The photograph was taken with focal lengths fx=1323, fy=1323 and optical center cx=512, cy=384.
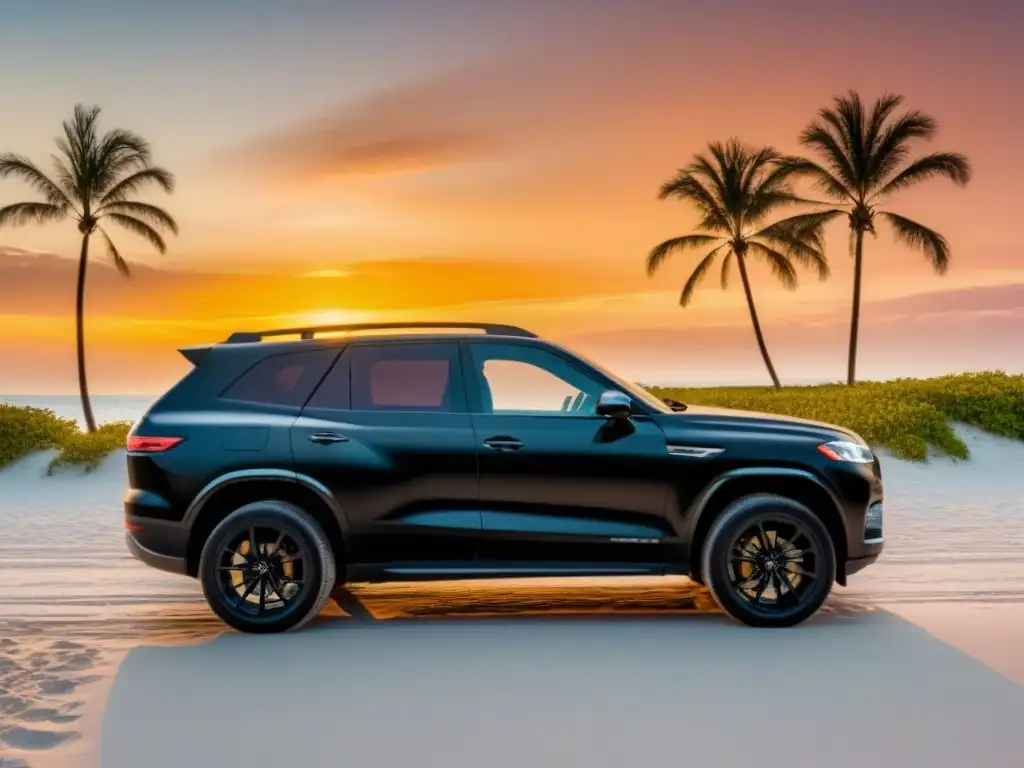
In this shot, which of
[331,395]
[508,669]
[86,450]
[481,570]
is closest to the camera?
[508,669]

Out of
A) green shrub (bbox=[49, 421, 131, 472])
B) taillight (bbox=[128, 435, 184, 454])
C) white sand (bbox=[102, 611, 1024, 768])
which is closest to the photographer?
Result: white sand (bbox=[102, 611, 1024, 768])

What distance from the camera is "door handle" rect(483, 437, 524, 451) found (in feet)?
27.2

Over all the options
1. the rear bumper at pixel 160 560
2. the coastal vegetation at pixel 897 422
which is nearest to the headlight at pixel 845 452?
the rear bumper at pixel 160 560

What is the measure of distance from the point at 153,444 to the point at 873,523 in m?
4.63

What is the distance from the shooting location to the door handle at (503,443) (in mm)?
8289

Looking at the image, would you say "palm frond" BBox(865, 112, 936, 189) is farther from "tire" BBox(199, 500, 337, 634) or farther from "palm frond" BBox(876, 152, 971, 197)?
"tire" BBox(199, 500, 337, 634)

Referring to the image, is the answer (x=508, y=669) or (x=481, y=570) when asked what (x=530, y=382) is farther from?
(x=508, y=669)

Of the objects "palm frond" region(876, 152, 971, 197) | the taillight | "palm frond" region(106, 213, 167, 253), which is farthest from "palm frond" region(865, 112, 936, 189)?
the taillight

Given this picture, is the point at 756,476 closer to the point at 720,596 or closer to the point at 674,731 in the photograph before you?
the point at 720,596

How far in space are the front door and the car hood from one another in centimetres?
17

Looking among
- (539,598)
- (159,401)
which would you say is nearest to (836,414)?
(539,598)

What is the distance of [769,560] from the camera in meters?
8.37

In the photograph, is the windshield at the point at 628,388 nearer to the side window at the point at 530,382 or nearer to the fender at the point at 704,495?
the side window at the point at 530,382

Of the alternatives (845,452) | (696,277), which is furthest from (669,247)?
(845,452)
